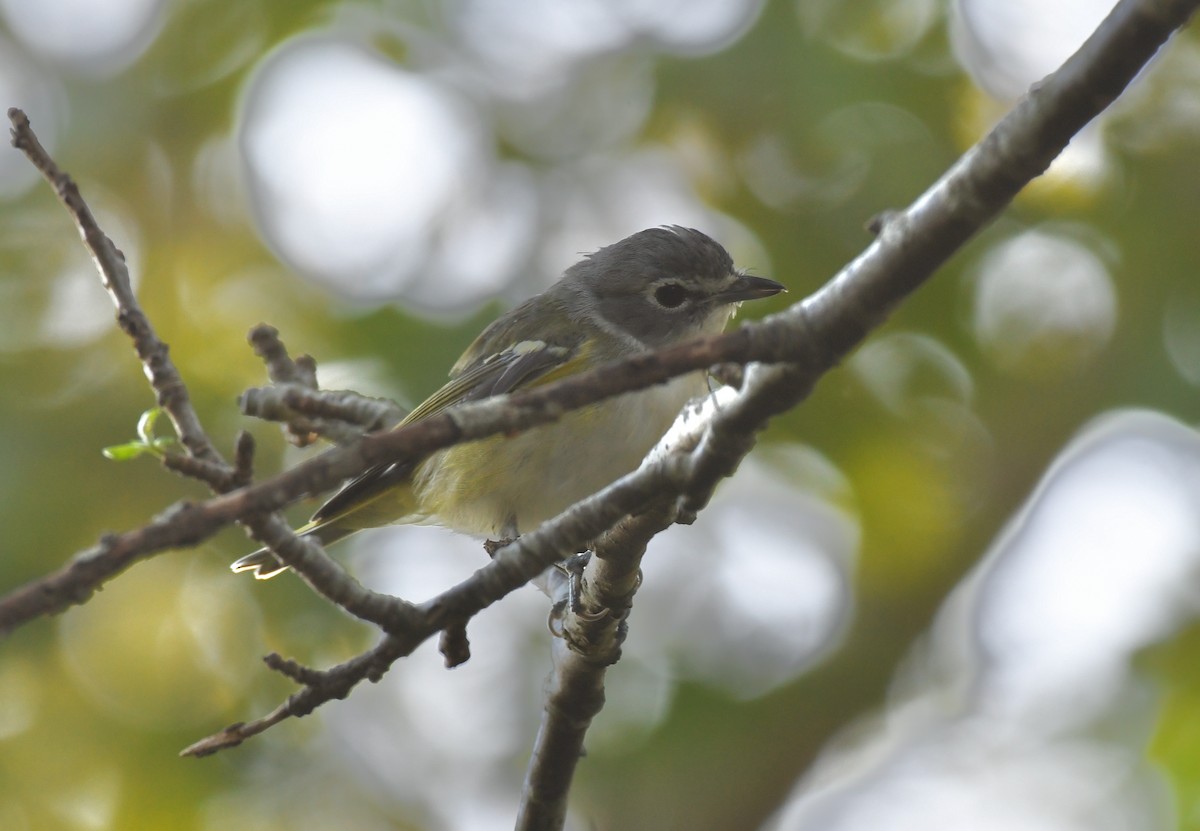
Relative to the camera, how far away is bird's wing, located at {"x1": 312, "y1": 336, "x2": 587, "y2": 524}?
491cm

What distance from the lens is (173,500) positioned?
5430mm

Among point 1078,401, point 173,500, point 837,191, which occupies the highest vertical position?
point 837,191

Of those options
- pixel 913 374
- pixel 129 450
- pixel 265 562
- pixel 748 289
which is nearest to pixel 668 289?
pixel 748 289

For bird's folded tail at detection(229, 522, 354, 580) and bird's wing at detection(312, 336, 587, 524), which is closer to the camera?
bird's folded tail at detection(229, 522, 354, 580)

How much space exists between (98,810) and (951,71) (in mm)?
4786

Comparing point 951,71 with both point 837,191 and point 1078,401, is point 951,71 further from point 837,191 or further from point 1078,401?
point 1078,401

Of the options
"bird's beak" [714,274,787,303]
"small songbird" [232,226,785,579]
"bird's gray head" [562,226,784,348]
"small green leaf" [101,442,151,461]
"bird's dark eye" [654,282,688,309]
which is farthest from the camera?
A: "bird's dark eye" [654,282,688,309]

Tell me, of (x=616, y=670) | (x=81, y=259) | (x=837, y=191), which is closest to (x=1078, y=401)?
(x=837, y=191)

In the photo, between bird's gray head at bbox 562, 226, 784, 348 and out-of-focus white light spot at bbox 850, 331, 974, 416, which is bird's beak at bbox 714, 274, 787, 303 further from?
out-of-focus white light spot at bbox 850, 331, 974, 416

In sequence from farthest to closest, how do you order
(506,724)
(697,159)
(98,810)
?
1. (506,724)
2. (697,159)
3. (98,810)

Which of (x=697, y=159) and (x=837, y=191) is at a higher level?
Result: (x=697, y=159)

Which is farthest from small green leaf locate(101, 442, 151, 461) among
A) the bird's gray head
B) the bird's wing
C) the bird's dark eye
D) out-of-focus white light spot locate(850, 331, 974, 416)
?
out-of-focus white light spot locate(850, 331, 974, 416)

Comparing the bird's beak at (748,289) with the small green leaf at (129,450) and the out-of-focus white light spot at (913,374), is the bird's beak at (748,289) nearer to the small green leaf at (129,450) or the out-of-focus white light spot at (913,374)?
the out-of-focus white light spot at (913,374)

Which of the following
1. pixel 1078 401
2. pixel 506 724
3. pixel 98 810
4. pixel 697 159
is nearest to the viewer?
pixel 98 810
